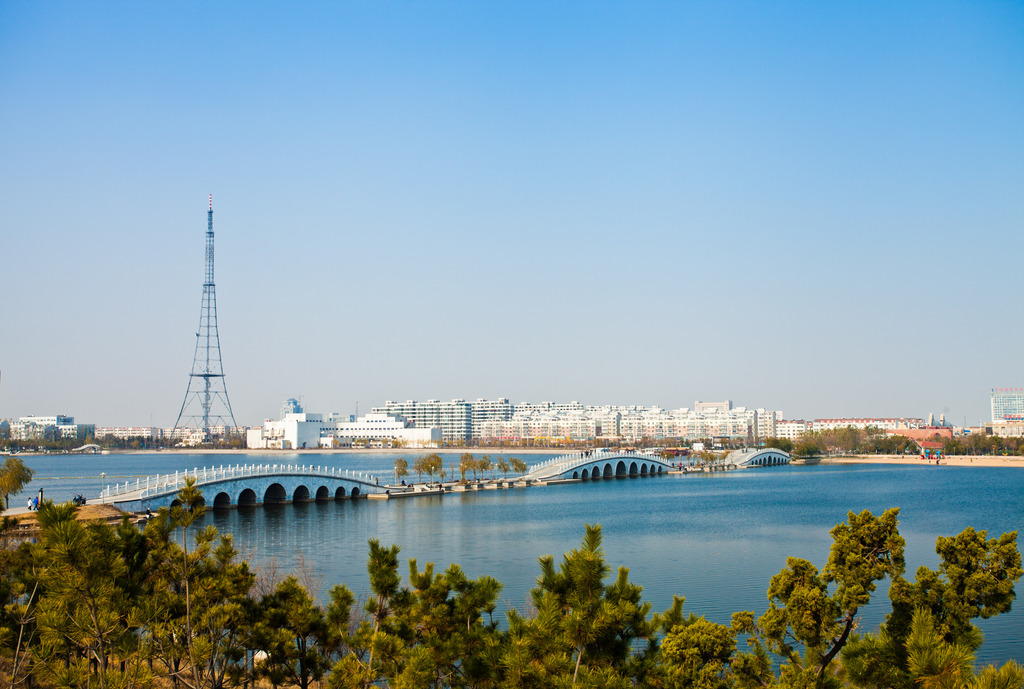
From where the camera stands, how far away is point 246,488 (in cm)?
3538

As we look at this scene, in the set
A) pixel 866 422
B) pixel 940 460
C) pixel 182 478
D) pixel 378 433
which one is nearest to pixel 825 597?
pixel 182 478

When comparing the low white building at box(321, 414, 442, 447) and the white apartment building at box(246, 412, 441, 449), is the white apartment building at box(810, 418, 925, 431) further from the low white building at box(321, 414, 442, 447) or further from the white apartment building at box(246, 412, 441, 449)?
the white apartment building at box(246, 412, 441, 449)

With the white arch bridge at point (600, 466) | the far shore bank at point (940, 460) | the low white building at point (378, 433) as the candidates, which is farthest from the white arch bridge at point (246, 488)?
the low white building at point (378, 433)

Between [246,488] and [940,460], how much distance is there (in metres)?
71.6

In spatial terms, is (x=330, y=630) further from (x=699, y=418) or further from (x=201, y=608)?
(x=699, y=418)

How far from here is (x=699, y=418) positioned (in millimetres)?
157375

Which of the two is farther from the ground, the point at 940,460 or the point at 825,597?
the point at 825,597

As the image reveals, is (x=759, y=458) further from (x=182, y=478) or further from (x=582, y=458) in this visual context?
(x=182, y=478)

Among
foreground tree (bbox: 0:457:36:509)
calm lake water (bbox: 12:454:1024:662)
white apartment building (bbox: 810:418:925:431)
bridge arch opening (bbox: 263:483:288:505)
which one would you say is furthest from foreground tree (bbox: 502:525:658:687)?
white apartment building (bbox: 810:418:925:431)

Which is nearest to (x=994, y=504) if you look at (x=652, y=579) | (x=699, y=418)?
(x=652, y=579)

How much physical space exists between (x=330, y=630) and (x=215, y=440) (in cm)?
12770

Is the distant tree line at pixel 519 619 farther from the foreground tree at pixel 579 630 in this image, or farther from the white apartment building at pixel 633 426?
the white apartment building at pixel 633 426

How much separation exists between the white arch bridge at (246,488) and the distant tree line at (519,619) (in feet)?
80.0

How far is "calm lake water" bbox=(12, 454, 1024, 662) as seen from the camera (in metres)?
19.5
